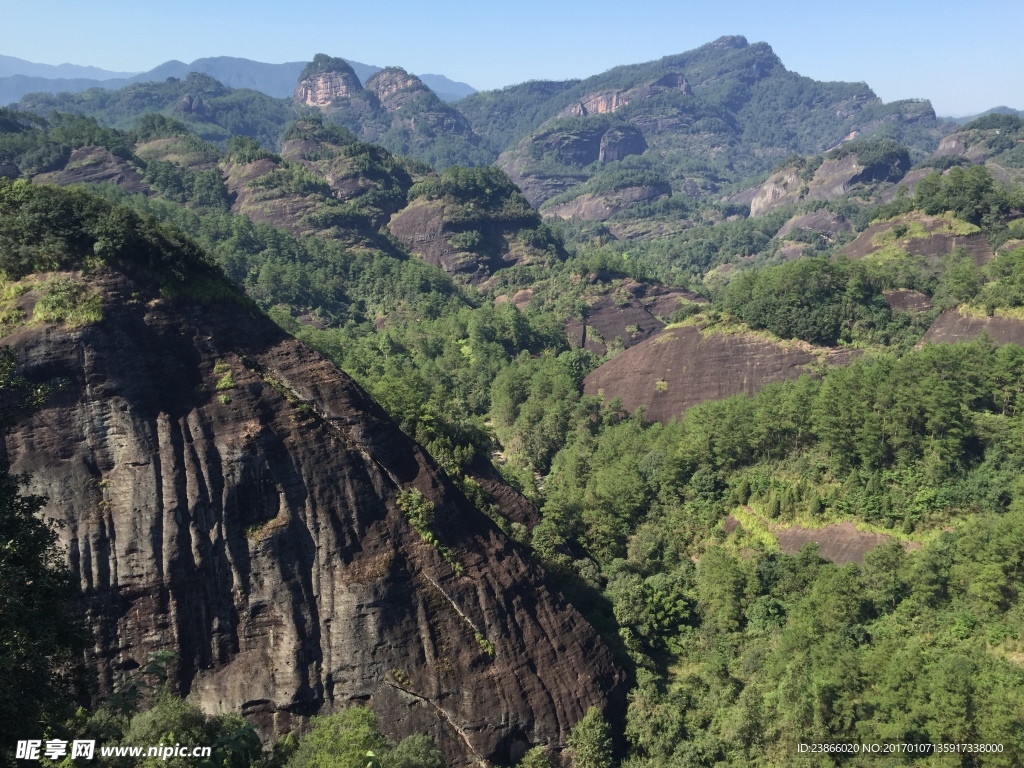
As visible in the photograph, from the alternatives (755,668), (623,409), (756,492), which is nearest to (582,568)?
(755,668)

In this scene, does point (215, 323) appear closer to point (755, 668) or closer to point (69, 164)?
point (755, 668)

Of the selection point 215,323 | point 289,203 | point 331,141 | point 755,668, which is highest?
point 331,141

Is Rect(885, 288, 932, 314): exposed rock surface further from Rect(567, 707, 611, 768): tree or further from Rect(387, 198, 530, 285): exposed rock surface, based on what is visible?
Rect(387, 198, 530, 285): exposed rock surface

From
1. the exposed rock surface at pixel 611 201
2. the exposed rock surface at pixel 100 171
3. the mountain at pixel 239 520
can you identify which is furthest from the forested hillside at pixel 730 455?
the exposed rock surface at pixel 611 201

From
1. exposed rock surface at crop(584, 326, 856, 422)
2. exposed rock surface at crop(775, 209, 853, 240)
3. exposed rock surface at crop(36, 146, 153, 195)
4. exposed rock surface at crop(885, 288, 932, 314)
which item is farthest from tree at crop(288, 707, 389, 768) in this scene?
exposed rock surface at crop(775, 209, 853, 240)

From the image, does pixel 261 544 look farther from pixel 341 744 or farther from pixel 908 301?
pixel 908 301

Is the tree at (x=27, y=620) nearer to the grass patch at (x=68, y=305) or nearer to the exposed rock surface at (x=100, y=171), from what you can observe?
the grass patch at (x=68, y=305)

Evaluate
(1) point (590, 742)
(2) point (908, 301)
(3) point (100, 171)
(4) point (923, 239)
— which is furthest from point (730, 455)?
(3) point (100, 171)
